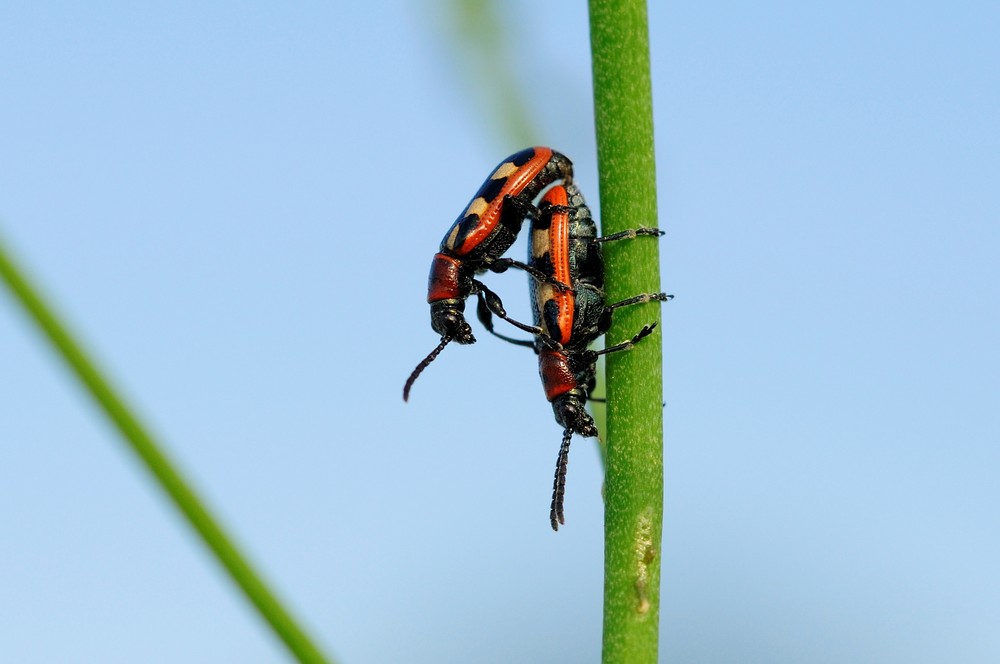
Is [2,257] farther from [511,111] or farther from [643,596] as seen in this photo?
[511,111]

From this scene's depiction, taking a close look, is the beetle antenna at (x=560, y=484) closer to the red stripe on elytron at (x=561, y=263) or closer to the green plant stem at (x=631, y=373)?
the red stripe on elytron at (x=561, y=263)

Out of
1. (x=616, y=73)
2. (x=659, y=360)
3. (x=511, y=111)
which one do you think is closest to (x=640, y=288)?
(x=659, y=360)

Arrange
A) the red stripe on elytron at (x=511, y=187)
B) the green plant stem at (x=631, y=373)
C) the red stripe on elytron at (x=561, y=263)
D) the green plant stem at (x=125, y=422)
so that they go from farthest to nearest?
1. the red stripe on elytron at (x=511, y=187)
2. the red stripe on elytron at (x=561, y=263)
3. the green plant stem at (x=631, y=373)
4. the green plant stem at (x=125, y=422)

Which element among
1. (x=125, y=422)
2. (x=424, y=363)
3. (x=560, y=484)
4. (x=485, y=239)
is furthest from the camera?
(x=424, y=363)

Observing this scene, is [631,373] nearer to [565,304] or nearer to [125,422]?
[125,422]

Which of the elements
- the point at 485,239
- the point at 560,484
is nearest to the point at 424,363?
the point at 485,239

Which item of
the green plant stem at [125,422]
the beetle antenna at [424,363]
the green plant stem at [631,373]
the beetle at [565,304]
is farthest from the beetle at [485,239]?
the green plant stem at [125,422]

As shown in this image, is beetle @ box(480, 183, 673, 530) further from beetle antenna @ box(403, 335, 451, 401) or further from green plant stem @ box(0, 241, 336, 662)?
green plant stem @ box(0, 241, 336, 662)
